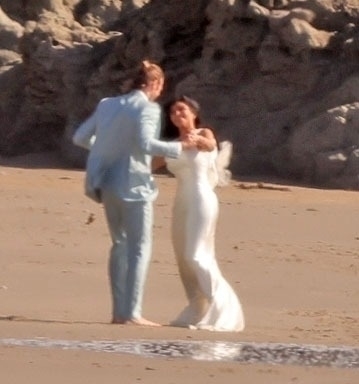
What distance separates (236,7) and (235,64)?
2.38ft

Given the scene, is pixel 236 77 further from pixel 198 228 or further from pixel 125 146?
pixel 125 146

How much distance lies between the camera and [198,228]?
8.40 meters

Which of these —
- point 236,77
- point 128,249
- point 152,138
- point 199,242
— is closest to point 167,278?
point 199,242

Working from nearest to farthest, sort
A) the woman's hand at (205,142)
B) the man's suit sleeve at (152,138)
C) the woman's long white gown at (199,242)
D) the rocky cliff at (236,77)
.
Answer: the man's suit sleeve at (152,138), the woman's hand at (205,142), the woman's long white gown at (199,242), the rocky cliff at (236,77)

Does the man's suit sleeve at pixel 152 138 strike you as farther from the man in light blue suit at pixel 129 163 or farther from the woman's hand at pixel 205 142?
the woman's hand at pixel 205 142

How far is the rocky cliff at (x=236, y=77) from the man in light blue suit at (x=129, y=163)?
8090 mm

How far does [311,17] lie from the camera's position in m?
17.6

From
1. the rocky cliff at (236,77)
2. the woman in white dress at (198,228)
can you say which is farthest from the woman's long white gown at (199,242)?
the rocky cliff at (236,77)

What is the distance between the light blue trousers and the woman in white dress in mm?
254

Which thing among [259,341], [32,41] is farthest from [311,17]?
[259,341]

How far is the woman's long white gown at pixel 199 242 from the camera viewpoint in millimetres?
8398

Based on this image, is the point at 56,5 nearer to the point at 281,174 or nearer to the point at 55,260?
the point at 281,174

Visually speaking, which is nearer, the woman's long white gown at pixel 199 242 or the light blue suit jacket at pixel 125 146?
the light blue suit jacket at pixel 125 146

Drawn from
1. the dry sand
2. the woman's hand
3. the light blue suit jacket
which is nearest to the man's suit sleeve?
the light blue suit jacket
